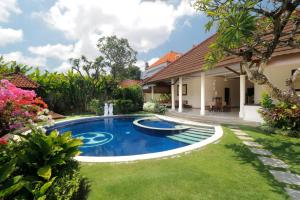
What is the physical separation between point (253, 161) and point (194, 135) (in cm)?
531

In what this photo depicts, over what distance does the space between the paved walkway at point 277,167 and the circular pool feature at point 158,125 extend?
16.3ft

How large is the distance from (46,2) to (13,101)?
9.58 meters

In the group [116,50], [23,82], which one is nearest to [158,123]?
[23,82]

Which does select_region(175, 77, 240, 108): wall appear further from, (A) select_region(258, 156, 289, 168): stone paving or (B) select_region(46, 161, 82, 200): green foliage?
(B) select_region(46, 161, 82, 200): green foliage

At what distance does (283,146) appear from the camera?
25.4 feet

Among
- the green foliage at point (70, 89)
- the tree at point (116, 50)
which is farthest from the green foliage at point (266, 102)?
the tree at point (116, 50)

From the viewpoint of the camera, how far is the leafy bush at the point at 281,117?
9.27 m

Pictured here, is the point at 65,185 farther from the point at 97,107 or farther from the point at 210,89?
the point at 210,89

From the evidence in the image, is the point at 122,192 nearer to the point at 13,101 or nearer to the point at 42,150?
the point at 42,150

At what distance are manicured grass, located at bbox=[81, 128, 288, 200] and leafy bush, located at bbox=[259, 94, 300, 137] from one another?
4.46 meters

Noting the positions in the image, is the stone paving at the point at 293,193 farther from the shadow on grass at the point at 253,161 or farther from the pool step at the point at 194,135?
the pool step at the point at 194,135

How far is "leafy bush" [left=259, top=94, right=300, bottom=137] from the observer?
9273 mm

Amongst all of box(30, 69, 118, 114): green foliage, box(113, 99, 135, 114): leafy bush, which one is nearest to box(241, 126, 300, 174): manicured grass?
box(113, 99, 135, 114): leafy bush

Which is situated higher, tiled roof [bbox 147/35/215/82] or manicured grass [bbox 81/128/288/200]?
tiled roof [bbox 147/35/215/82]
